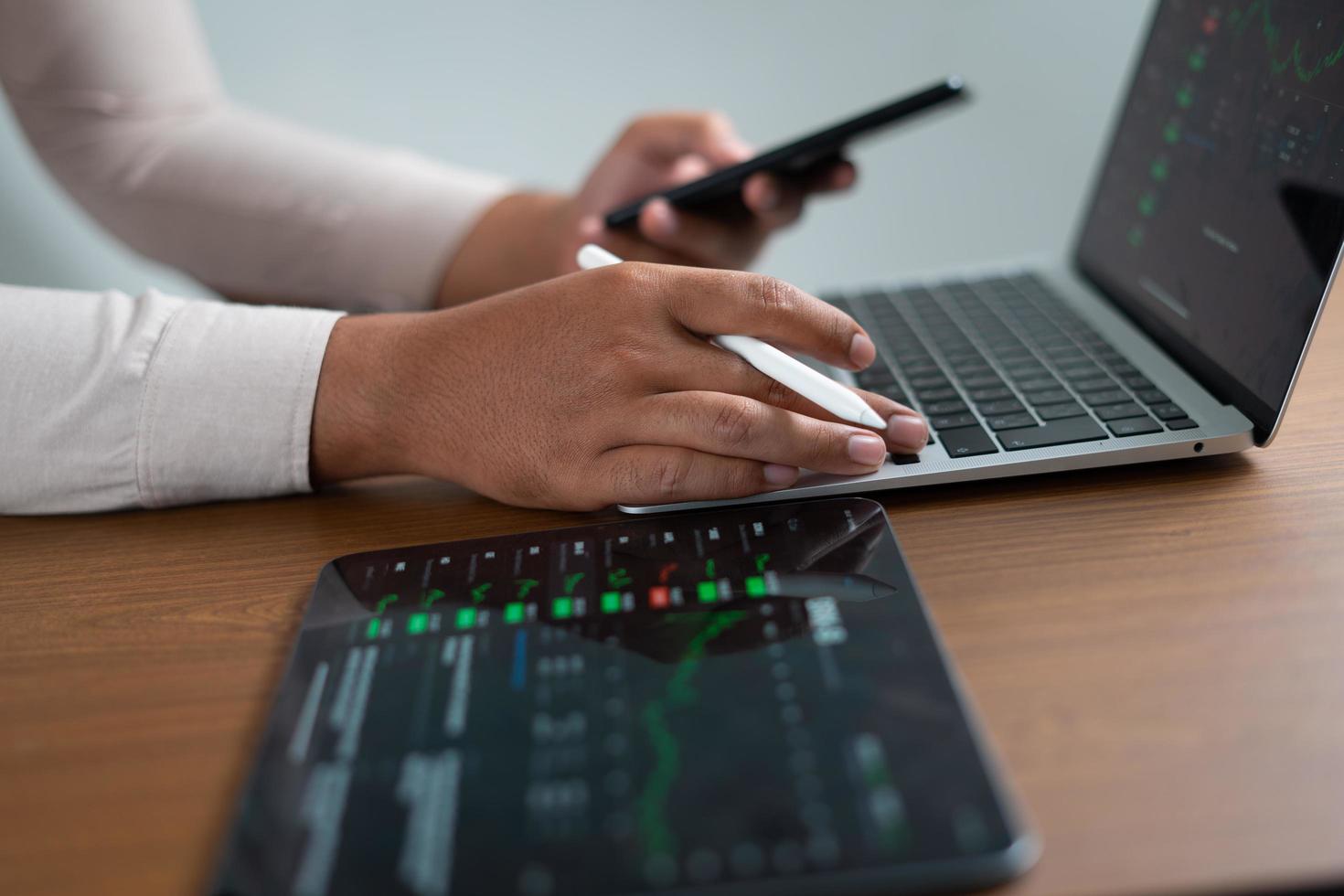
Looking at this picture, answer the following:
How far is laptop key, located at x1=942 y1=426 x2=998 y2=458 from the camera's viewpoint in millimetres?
494

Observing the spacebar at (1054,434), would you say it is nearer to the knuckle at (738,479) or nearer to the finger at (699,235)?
the knuckle at (738,479)

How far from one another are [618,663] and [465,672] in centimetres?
6

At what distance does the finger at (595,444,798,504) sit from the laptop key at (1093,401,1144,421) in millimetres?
164

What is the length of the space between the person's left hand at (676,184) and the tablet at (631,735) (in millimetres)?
412

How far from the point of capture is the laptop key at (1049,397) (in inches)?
21.2

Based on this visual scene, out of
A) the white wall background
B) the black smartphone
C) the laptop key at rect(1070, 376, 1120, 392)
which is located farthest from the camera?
the white wall background

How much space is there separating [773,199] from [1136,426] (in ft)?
1.29

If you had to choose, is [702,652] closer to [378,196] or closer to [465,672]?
[465,672]

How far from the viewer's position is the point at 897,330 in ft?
2.32

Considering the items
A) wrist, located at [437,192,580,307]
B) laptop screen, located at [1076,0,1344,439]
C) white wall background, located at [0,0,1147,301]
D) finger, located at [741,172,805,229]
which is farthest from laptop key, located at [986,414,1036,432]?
white wall background, located at [0,0,1147,301]

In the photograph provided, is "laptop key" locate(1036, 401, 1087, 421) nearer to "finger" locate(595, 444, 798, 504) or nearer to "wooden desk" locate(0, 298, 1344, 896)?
"wooden desk" locate(0, 298, 1344, 896)

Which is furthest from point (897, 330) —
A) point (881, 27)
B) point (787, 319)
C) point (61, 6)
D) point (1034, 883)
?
point (881, 27)

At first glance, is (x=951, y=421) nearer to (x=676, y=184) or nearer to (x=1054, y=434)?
(x=1054, y=434)

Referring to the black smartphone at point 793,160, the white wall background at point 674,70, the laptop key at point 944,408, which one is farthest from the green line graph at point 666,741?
the white wall background at point 674,70
